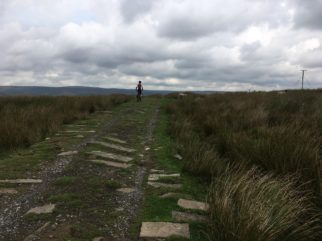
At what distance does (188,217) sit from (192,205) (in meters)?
0.35

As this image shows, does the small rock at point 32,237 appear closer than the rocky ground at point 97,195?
Yes

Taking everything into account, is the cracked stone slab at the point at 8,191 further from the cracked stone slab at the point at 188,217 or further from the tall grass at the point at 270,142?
the tall grass at the point at 270,142

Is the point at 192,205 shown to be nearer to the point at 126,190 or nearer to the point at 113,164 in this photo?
the point at 126,190

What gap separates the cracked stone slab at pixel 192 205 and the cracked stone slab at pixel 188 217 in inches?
5.3

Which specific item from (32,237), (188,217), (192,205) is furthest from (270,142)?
(32,237)

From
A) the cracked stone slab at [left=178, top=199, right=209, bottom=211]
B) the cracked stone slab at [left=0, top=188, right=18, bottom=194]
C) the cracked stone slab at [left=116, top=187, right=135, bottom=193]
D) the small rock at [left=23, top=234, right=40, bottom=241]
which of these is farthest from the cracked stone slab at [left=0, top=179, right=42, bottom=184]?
the cracked stone slab at [left=178, top=199, right=209, bottom=211]

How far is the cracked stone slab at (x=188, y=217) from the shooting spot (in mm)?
3500

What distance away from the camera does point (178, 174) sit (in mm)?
5184

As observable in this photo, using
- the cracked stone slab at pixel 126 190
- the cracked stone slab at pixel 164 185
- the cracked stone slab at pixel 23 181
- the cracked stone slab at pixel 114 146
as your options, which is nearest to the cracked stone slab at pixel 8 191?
the cracked stone slab at pixel 23 181

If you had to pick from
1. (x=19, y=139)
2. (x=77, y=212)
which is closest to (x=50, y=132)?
(x=19, y=139)

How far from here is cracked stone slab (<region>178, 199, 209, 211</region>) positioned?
382 centimetres

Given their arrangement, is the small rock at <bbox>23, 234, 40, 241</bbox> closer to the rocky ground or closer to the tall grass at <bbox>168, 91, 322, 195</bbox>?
the rocky ground

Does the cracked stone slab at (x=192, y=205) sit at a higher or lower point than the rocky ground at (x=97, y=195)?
lower

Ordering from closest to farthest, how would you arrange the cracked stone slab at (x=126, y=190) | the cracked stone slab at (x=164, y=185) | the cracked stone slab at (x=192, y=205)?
the cracked stone slab at (x=192, y=205) → the cracked stone slab at (x=126, y=190) → the cracked stone slab at (x=164, y=185)
